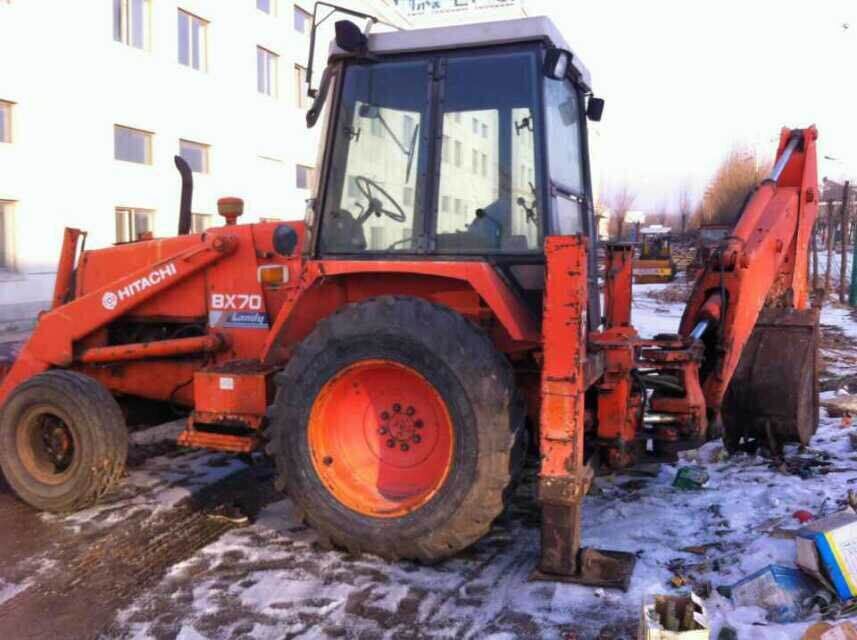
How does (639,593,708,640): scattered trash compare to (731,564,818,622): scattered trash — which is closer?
(639,593,708,640): scattered trash

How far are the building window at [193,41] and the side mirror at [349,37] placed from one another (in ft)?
57.2

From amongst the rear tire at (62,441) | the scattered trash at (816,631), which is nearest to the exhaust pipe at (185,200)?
the rear tire at (62,441)

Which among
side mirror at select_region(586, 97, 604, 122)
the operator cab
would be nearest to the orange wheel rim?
the operator cab

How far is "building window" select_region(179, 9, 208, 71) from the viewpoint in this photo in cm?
2014

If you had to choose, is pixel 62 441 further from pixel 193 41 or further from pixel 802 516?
pixel 193 41

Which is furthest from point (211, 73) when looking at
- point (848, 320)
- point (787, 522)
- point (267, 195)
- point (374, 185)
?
point (787, 522)

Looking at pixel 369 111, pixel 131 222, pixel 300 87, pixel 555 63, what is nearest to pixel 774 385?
pixel 555 63

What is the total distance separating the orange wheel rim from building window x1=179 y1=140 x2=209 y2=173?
17.4m

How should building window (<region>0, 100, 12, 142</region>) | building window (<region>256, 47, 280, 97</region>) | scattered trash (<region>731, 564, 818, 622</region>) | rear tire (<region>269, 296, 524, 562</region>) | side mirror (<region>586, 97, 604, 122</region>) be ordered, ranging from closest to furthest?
scattered trash (<region>731, 564, 818, 622</region>) → rear tire (<region>269, 296, 524, 562</region>) → side mirror (<region>586, 97, 604, 122</region>) → building window (<region>0, 100, 12, 142</region>) → building window (<region>256, 47, 280, 97</region>)

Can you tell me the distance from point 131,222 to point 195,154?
10.4 feet

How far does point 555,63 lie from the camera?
4012 mm

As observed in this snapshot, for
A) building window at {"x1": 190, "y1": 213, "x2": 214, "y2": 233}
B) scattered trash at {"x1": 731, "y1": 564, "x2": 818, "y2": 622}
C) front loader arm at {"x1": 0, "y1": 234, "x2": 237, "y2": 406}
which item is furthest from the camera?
building window at {"x1": 190, "y1": 213, "x2": 214, "y2": 233}

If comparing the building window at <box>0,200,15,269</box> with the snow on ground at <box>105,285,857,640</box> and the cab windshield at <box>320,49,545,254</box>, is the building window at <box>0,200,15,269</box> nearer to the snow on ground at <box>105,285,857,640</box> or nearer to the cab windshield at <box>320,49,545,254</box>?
the snow on ground at <box>105,285,857,640</box>

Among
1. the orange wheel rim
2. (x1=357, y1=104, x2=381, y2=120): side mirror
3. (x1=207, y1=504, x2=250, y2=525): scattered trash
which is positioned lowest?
(x1=207, y1=504, x2=250, y2=525): scattered trash
